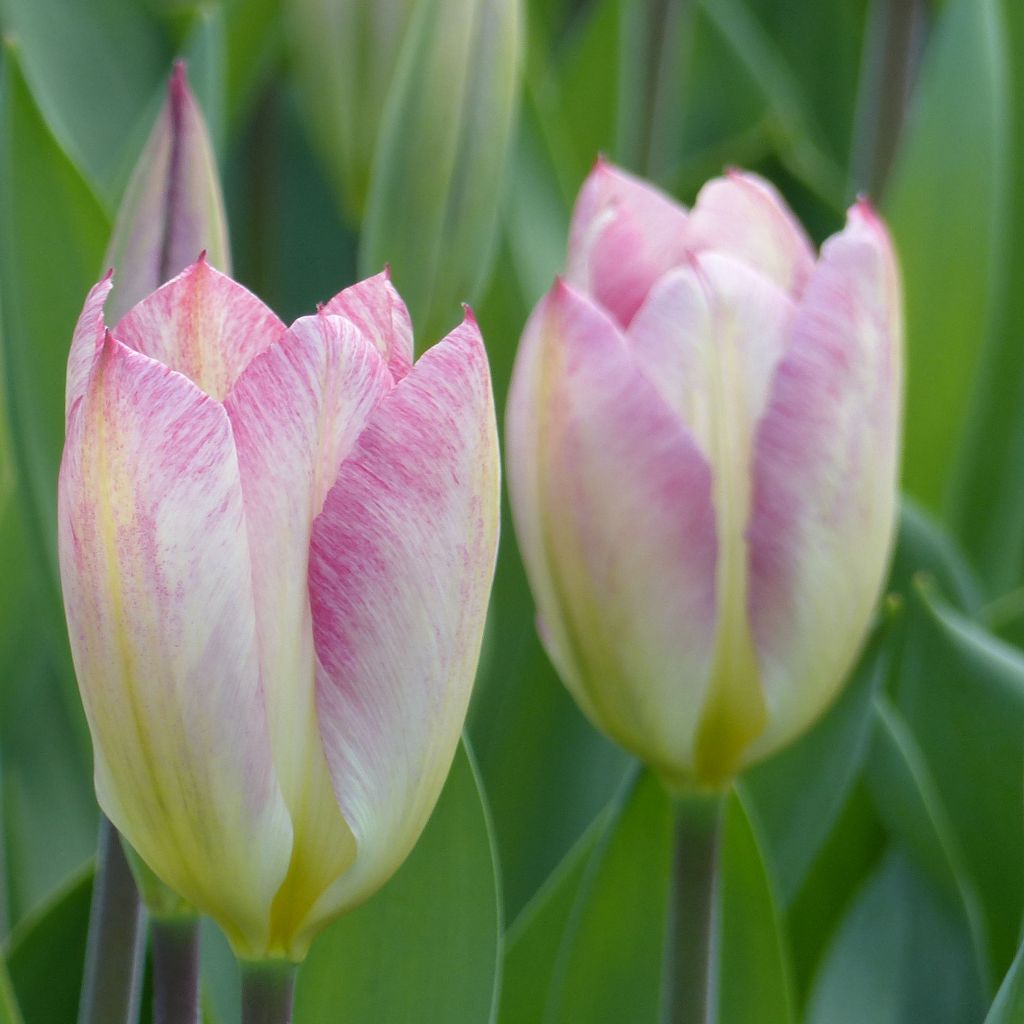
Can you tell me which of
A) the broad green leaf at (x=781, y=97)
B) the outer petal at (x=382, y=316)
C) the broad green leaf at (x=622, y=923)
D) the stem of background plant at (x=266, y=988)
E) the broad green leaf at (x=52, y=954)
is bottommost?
the broad green leaf at (x=52, y=954)

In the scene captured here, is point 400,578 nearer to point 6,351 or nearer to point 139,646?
point 139,646

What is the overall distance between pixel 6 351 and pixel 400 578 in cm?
24

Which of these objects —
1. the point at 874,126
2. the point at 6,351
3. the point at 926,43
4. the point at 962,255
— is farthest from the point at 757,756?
the point at 926,43

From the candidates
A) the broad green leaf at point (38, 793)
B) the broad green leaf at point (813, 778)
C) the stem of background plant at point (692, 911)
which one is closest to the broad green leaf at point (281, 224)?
the broad green leaf at point (38, 793)

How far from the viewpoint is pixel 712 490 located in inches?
18.3

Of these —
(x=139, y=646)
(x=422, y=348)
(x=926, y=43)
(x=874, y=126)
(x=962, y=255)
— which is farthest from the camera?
(x=926, y=43)

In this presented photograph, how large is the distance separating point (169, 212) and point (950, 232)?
54 cm

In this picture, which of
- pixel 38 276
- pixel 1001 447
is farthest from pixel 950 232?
pixel 38 276

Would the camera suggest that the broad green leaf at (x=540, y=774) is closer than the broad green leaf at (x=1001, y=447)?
Yes

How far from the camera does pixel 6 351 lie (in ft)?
1.80

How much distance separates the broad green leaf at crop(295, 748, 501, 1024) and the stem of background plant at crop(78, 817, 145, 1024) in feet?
0.16

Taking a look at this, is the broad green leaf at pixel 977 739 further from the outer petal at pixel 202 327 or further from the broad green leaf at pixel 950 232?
the outer petal at pixel 202 327

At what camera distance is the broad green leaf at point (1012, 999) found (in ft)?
1.51

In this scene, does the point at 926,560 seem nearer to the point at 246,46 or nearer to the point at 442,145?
the point at 442,145
